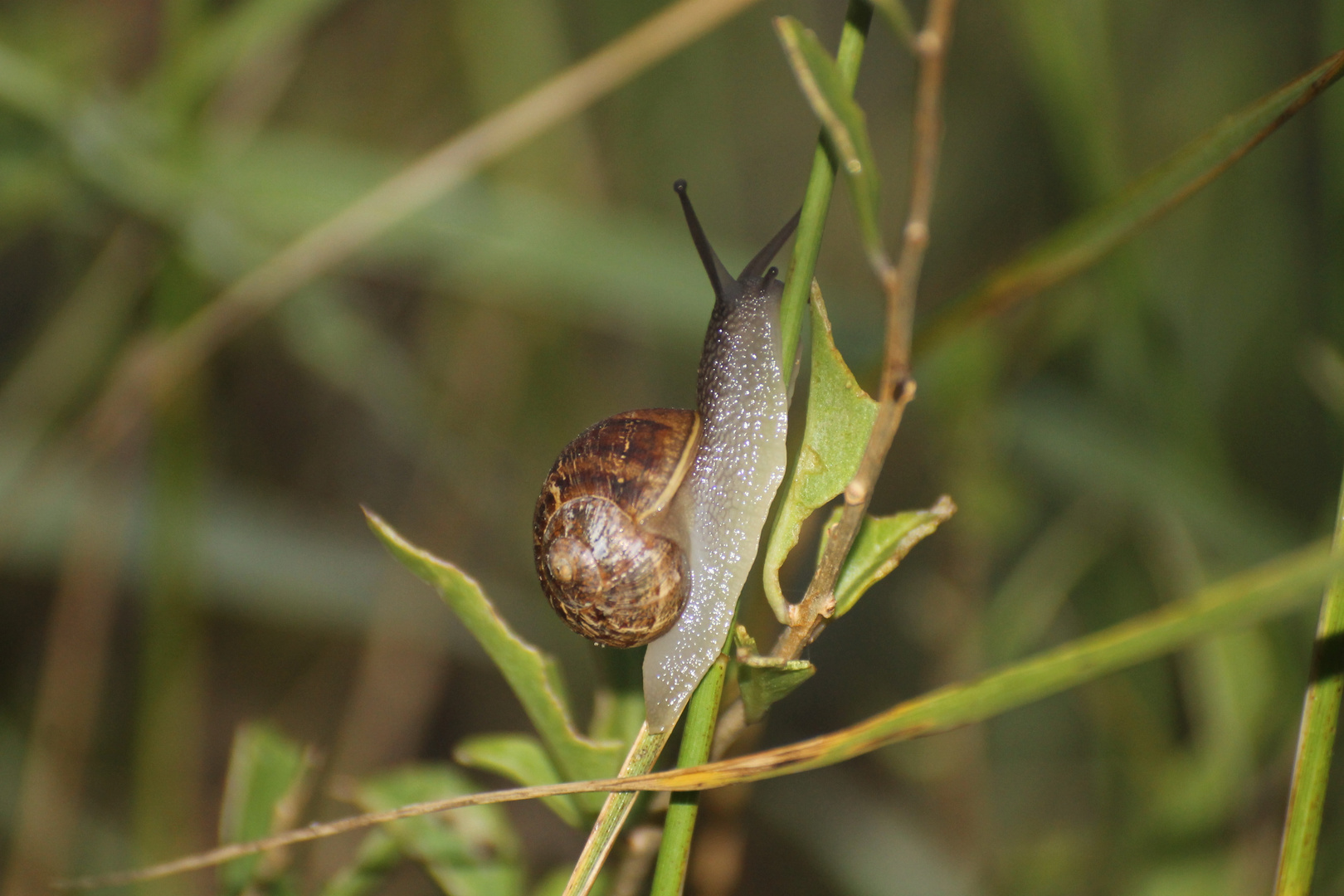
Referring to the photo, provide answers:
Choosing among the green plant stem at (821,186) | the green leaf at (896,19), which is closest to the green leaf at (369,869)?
the green plant stem at (821,186)

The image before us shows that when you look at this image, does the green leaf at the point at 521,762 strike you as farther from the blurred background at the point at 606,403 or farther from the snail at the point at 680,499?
the blurred background at the point at 606,403

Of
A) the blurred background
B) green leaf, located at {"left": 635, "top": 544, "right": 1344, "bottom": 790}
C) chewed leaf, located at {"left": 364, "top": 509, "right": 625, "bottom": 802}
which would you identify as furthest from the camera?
the blurred background

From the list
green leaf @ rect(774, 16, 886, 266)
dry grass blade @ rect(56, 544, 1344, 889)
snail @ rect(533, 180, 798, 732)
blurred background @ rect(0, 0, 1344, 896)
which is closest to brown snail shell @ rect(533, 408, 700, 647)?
snail @ rect(533, 180, 798, 732)

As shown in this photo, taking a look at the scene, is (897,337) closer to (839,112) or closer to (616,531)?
(839,112)

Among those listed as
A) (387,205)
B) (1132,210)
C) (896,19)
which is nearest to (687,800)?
(896,19)

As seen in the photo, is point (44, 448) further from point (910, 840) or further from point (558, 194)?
point (910, 840)

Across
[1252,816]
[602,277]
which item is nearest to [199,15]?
[602,277]

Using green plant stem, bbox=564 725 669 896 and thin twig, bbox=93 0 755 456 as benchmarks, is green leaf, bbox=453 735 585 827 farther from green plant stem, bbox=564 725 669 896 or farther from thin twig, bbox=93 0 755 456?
thin twig, bbox=93 0 755 456
